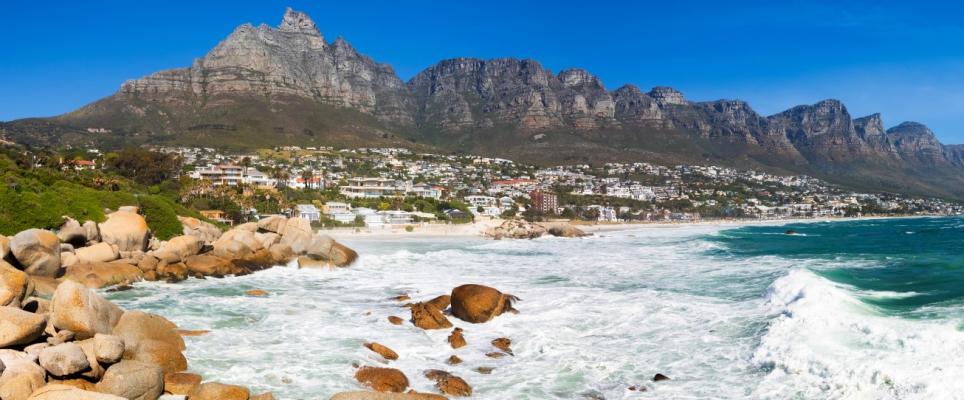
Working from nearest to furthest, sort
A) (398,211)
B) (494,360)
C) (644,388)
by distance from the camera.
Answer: (644,388), (494,360), (398,211)

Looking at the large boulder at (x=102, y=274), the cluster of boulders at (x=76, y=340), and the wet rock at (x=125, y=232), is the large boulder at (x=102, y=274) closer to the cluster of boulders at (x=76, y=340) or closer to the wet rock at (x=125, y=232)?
the cluster of boulders at (x=76, y=340)

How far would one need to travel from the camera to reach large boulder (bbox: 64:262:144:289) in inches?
894

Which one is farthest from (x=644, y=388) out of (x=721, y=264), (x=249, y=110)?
(x=249, y=110)

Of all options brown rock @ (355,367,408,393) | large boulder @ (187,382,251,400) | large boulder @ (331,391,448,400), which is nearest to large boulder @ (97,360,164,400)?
large boulder @ (187,382,251,400)

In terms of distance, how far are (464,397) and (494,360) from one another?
9.13 feet

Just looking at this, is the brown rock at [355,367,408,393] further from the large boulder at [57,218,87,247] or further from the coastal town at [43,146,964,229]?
the coastal town at [43,146,964,229]

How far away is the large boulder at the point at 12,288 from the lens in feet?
42.1

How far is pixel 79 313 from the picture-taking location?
1255 centimetres

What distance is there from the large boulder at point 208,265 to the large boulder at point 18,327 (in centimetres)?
1723

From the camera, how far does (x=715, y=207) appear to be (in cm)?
14900

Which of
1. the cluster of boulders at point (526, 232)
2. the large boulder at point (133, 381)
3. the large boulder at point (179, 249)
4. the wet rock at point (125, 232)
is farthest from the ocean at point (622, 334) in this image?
the cluster of boulders at point (526, 232)

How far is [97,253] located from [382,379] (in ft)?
63.7

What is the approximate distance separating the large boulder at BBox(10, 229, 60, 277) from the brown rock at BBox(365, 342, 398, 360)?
1391 cm

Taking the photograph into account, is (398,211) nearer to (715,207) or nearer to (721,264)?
(721,264)
